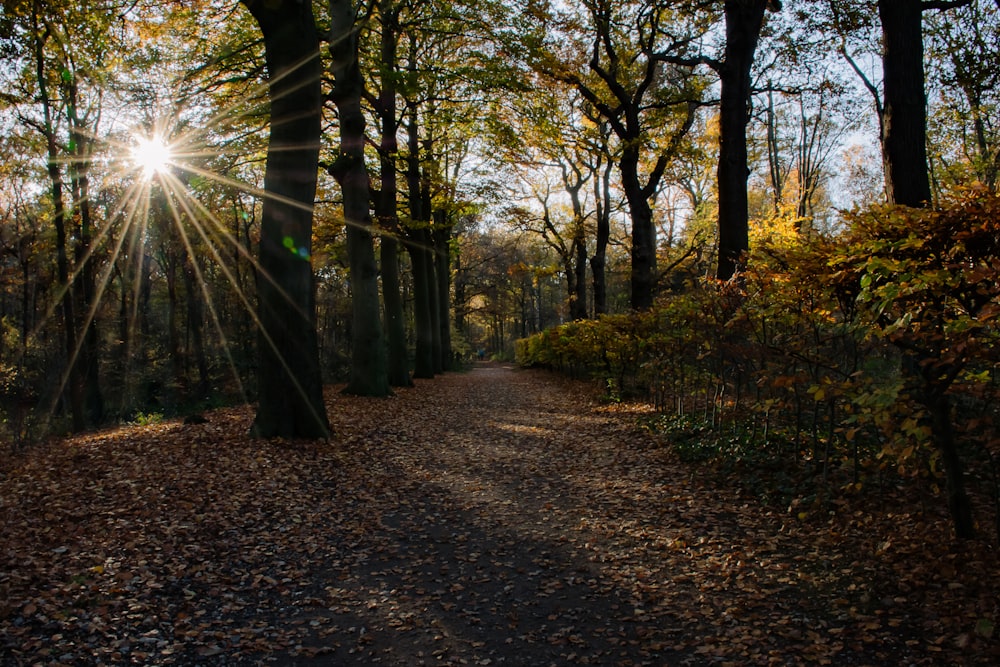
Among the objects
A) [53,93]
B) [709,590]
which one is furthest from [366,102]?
[709,590]

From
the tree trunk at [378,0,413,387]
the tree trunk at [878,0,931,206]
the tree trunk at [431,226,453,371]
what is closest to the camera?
the tree trunk at [878,0,931,206]

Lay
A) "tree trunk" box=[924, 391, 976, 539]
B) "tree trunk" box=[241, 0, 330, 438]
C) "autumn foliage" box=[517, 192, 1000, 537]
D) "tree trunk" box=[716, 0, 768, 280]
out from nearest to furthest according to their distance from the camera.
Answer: "autumn foliage" box=[517, 192, 1000, 537]
"tree trunk" box=[924, 391, 976, 539]
"tree trunk" box=[241, 0, 330, 438]
"tree trunk" box=[716, 0, 768, 280]

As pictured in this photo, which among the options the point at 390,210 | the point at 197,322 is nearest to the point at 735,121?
the point at 390,210

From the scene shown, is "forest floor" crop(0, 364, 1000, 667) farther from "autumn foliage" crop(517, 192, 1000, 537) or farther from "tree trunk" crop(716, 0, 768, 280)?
"tree trunk" crop(716, 0, 768, 280)

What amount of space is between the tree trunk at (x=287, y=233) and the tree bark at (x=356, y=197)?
264 centimetres

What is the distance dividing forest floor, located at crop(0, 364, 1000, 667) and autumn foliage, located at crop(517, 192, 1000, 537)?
62 centimetres

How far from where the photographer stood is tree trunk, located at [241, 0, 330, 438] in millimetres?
8719

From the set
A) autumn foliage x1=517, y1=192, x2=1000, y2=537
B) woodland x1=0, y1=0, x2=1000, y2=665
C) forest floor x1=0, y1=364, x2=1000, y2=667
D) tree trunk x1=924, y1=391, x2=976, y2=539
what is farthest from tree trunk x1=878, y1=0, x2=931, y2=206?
tree trunk x1=924, y1=391, x2=976, y2=539

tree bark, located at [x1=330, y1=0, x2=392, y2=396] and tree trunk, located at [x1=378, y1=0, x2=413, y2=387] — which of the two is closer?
tree bark, located at [x1=330, y1=0, x2=392, y2=396]

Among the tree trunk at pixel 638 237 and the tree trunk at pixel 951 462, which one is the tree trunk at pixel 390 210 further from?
the tree trunk at pixel 951 462

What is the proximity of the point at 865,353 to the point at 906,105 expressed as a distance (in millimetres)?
3304

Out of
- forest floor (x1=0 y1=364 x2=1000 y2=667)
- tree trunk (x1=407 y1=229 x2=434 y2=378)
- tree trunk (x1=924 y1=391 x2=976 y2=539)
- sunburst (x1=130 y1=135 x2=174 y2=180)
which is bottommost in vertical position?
forest floor (x1=0 y1=364 x2=1000 y2=667)

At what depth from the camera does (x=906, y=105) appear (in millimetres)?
6543

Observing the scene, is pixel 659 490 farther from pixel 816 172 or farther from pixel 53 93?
pixel 816 172
